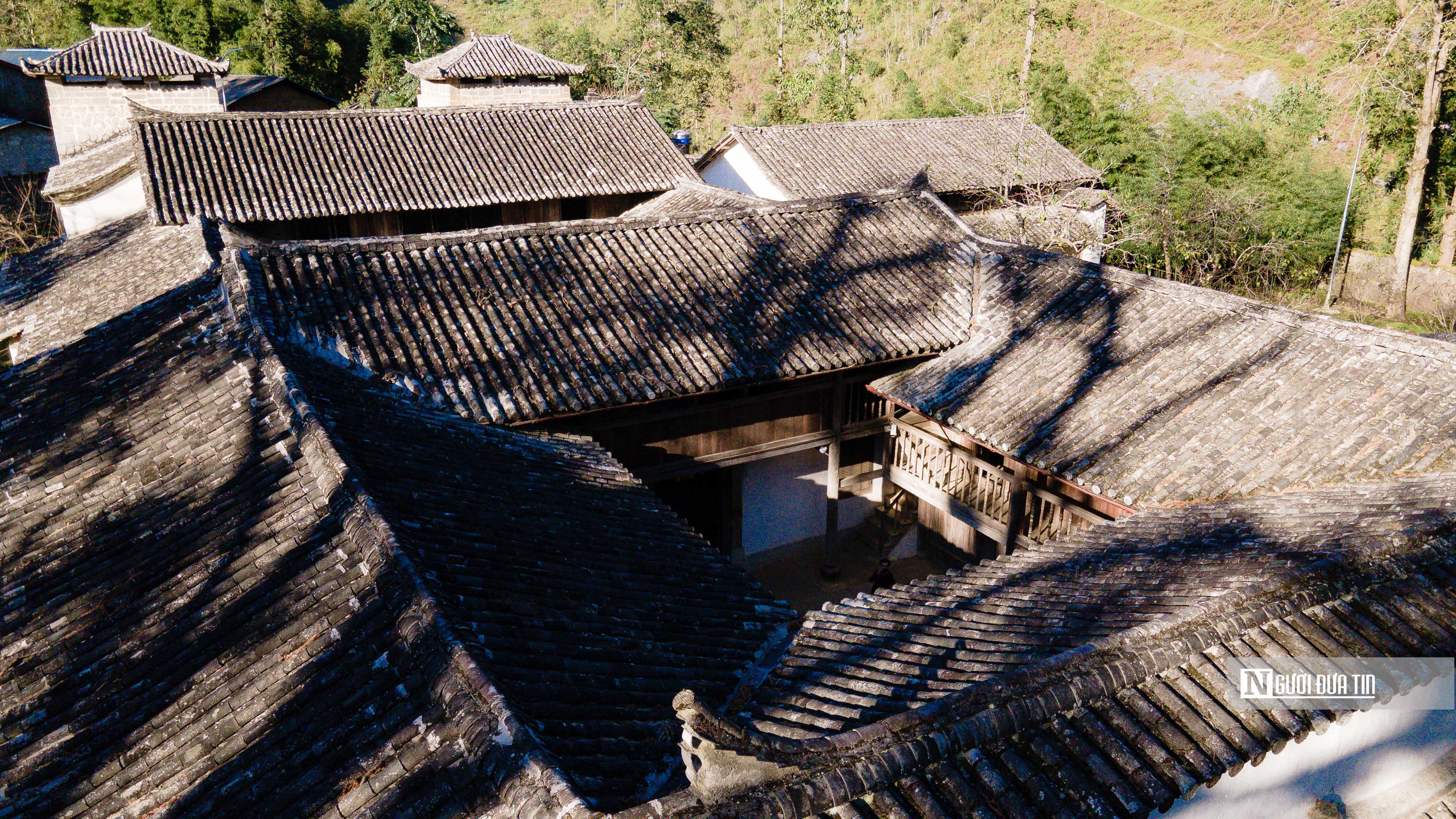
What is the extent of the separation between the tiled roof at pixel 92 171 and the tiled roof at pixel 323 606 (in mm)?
14193

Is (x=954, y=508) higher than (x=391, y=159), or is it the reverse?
(x=391, y=159)

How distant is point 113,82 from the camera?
97.2ft

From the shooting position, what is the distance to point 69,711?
5855mm

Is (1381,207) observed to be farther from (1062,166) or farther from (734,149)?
(734,149)

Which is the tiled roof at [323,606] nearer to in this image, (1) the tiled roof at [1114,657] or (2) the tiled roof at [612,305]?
(2) the tiled roof at [612,305]

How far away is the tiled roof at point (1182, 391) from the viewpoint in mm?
8609

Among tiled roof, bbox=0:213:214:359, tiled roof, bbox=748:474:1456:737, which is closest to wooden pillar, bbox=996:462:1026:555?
tiled roof, bbox=748:474:1456:737

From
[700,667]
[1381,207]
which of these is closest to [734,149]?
[1381,207]

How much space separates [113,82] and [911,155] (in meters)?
26.0

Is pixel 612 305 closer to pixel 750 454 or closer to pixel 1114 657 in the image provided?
pixel 750 454

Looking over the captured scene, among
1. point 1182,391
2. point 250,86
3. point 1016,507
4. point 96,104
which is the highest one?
point 250,86

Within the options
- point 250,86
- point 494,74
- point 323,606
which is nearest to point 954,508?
point 323,606

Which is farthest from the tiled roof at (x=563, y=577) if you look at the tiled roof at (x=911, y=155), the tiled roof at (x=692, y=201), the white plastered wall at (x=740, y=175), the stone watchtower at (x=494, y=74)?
the stone watchtower at (x=494, y=74)

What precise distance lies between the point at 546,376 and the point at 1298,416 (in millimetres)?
8000
